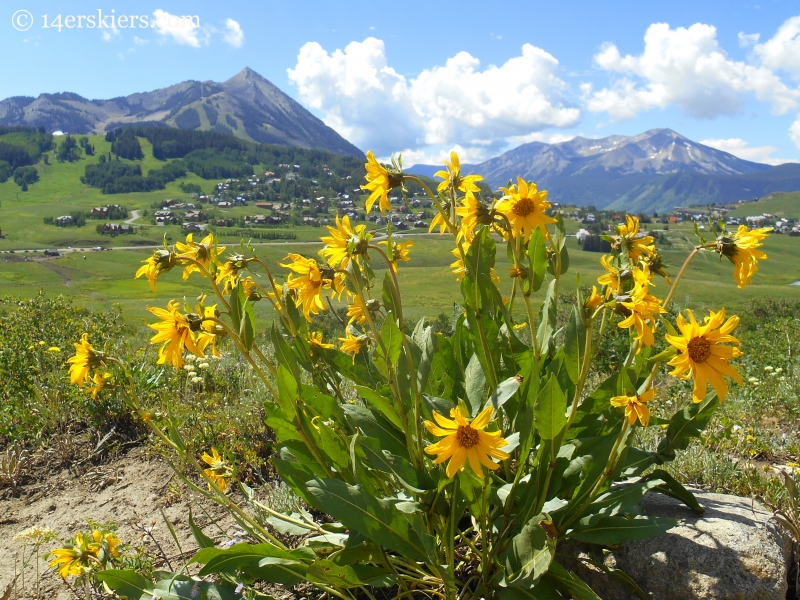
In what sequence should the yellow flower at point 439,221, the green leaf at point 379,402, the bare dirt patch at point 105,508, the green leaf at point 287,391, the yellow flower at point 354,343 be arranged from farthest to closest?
1. the bare dirt patch at point 105,508
2. the yellow flower at point 354,343
3. the yellow flower at point 439,221
4. the green leaf at point 379,402
5. the green leaf at point 287,391

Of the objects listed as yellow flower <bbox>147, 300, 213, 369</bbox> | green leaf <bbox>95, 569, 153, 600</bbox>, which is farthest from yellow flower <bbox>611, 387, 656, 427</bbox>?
green leaf <bbox>95, 569, 153, 600</bbox>

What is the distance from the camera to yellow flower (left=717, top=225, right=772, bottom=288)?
7.34ft

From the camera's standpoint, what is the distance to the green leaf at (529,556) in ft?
6.64

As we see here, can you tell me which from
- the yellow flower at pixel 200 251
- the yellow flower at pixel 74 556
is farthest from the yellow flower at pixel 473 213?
the yellow flower at pixel 74 556

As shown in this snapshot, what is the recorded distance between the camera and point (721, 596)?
2.27 m

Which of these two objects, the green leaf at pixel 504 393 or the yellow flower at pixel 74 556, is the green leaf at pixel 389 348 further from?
the yellow flower at pixel 74 556

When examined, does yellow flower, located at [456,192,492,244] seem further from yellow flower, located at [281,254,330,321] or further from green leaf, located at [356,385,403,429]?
green leaf, located at [356,385,403,429]

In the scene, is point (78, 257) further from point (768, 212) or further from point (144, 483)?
point (768, 212)

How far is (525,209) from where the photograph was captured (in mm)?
2443

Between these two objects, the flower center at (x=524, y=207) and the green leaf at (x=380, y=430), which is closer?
the flower center at (x=524, y=207)

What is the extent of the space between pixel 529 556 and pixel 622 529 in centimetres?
46

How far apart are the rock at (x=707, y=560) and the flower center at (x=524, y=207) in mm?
1614

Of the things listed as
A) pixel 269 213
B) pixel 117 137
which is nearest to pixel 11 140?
pixel 117 137

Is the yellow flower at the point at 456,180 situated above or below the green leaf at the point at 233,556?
above
